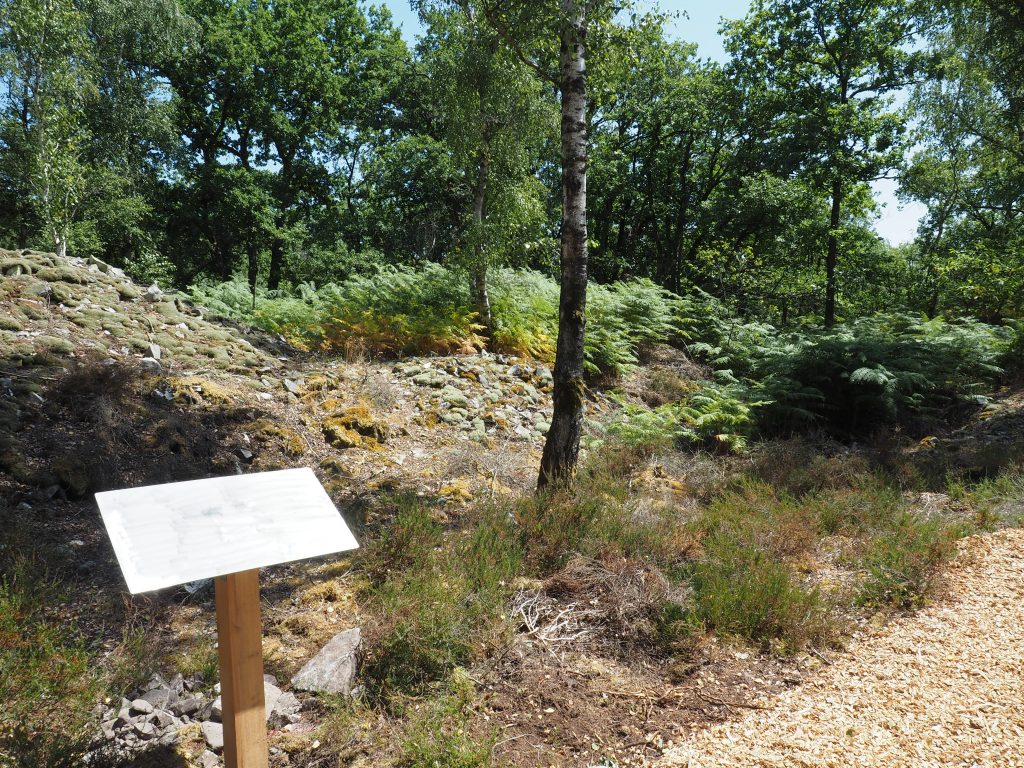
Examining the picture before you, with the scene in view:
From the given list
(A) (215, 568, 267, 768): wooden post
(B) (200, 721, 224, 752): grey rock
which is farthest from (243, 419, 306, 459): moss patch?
(A) (215, 568, 267, 768): wooden post

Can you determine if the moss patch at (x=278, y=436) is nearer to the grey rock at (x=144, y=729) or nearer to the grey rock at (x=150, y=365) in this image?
the grey rock at (x=150, y=365)

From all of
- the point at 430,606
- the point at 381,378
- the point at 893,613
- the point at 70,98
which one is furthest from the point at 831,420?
the point at 70,98

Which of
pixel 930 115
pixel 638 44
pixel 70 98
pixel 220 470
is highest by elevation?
pixel 70 98

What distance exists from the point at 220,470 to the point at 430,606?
339cm

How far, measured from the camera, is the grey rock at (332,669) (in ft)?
10.7

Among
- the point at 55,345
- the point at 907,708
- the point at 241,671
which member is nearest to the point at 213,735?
the point at 241,671

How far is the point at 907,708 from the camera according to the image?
3.20 metres

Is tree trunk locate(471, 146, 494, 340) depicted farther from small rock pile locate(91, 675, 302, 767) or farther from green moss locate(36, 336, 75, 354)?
small rock pile locate(91, 675, 302, 767)

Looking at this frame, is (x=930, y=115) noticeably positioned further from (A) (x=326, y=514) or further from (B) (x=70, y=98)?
(B) (x=70, y=98)

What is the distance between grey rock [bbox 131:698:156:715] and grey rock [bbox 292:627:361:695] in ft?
2.16

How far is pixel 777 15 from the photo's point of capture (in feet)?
50.1

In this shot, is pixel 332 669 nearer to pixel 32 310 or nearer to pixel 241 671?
pixel 241 671

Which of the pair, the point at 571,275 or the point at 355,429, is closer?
the point at 571,275

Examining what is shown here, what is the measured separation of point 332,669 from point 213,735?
2.01 ft
